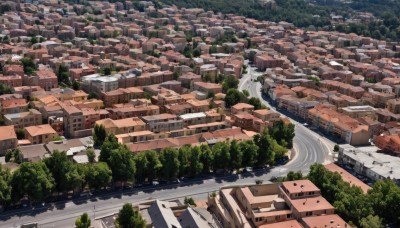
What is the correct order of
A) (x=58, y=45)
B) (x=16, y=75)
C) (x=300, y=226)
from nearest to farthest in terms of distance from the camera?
(x=300, y=226), (x=16, y=75), (x=58, y=45)

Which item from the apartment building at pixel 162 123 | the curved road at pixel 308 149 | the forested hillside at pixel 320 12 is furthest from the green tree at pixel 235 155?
the forested hillside at pixel 320 12

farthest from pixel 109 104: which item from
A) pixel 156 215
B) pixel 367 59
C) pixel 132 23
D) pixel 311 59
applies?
pixel 132 23

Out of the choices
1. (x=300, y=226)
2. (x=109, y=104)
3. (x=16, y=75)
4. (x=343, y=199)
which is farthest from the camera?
(x=16, y=75)

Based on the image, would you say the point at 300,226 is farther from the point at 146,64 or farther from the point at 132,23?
the point at 132,23

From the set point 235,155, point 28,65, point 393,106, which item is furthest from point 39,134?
point 393,106

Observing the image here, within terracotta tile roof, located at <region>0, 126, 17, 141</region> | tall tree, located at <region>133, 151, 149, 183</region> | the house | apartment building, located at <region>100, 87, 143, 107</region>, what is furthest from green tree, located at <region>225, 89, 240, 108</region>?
terracotta tile roof, located at <region>0, 126, 17, 141</region>
